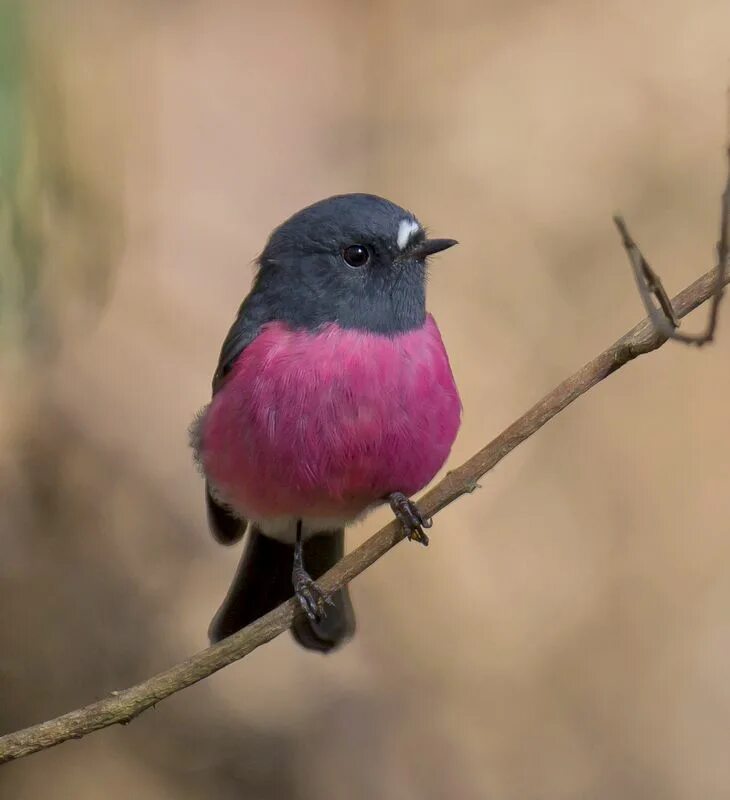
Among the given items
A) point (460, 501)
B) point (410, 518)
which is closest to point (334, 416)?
point (410, 518)

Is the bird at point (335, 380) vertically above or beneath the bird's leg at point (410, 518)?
above

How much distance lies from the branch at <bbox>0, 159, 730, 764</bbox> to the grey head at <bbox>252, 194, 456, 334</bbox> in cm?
60

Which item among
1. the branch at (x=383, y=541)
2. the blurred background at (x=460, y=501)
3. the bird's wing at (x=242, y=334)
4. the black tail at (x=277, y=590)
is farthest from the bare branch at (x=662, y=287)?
the blurred background at (x=460, y=501)

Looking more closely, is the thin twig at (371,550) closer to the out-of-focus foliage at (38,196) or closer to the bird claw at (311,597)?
the bird claw at (311,597)

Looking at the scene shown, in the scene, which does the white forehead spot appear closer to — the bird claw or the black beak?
the black beak

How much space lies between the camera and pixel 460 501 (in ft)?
17.1

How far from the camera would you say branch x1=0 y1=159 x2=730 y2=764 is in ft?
8.43

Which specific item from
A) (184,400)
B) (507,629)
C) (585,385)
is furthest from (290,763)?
(585,385)

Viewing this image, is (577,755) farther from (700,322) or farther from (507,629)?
(700,322)

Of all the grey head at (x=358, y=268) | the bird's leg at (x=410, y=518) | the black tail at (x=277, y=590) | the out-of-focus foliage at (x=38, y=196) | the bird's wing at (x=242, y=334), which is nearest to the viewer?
the out-of-focus foliage at (x=38, y=196)

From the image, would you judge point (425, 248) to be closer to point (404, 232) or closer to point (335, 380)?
point (404, 232)

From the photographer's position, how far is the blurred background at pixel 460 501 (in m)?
5.01

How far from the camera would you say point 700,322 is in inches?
201

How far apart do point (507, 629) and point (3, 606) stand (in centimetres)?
212
